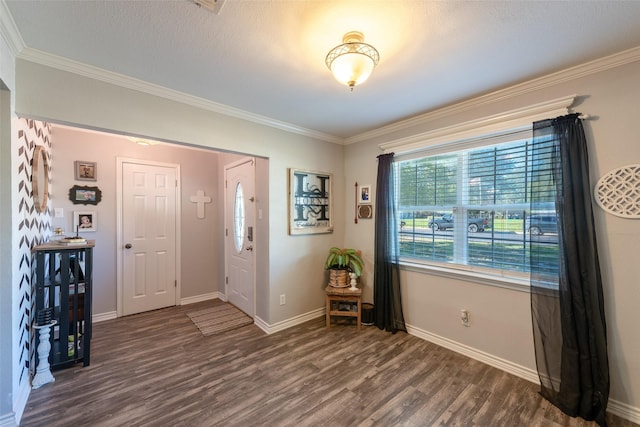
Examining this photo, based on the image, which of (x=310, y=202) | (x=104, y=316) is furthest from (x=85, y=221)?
(x=310, y=202)

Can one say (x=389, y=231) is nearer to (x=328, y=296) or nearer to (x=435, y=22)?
(x=328, y=296)

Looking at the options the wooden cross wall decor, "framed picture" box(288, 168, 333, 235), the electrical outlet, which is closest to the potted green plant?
"framed picture" box(288, 168, 333, 235)

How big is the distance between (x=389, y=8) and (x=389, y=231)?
2.15m

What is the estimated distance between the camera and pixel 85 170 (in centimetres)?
320

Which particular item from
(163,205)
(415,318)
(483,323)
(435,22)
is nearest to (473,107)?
(435,22)

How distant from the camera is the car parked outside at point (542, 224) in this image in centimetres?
197

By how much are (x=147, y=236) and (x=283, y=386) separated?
2.83 meters

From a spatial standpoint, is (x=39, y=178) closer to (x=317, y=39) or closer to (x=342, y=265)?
(x=317, y=39)

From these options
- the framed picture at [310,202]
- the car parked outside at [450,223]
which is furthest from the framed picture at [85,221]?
the car parked outside at [450,223]

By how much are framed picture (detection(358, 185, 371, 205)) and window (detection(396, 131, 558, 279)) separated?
394 mm

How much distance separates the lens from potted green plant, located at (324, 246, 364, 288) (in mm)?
3197

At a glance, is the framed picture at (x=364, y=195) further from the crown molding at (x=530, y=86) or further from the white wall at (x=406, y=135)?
the crown molding at (x=530, y=86)

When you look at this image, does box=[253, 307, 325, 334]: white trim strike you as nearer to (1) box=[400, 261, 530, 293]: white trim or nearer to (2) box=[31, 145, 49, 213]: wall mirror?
(1) box=[400, 261, 530, 293]: white trim

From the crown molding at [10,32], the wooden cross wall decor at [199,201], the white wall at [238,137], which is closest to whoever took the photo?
the crown molding at [10,32]
